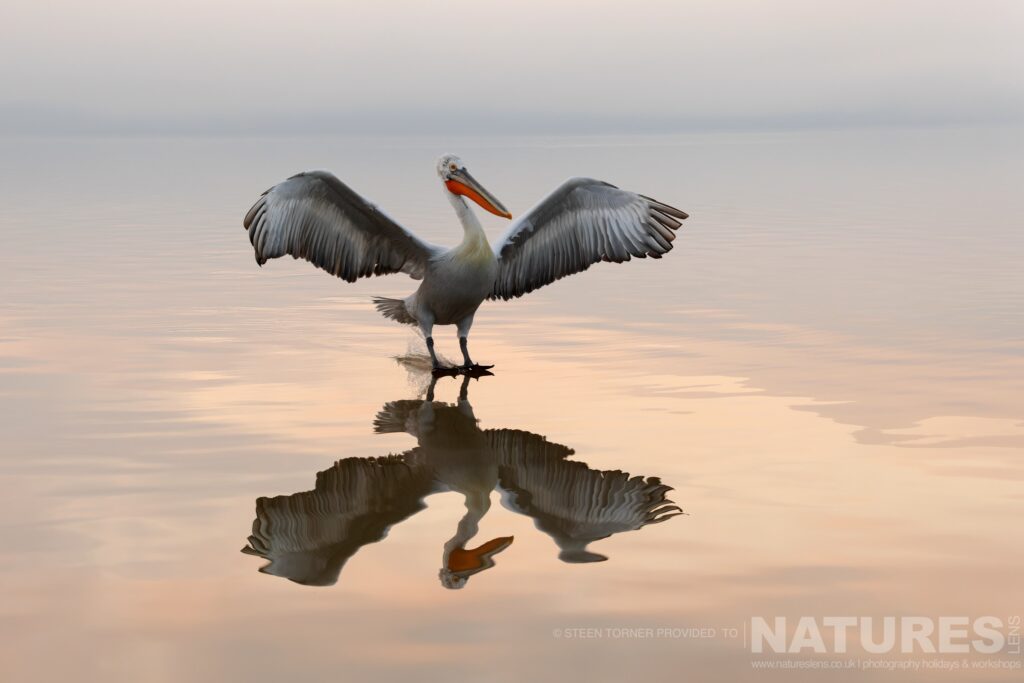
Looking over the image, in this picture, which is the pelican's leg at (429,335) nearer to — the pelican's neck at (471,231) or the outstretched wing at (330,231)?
the outstretched wing at (330,231)

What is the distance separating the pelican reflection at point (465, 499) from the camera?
6332 millimetres

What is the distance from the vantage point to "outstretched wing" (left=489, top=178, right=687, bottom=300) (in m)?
11.6


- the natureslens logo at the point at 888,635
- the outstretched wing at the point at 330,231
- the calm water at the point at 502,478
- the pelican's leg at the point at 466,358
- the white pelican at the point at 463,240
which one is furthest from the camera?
the pelican's leg at the point at 466,358

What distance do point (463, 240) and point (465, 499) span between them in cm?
412

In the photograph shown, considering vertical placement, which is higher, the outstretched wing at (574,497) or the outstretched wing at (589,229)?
the outstretched wing at (589,229)

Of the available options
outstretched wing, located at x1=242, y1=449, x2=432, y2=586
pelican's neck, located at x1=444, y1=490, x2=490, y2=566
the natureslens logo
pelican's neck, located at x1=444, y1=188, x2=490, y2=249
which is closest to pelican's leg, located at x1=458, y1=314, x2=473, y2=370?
pelican's neck, located at x1=444, y1=188, x2=490, y2=249

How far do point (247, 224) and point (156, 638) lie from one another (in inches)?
235

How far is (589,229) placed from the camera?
38.6ft

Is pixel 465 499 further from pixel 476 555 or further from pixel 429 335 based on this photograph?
pixel 429 335

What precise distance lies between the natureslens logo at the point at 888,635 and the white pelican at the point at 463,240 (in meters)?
5.95

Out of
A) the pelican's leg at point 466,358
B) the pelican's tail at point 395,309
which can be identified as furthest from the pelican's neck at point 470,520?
the pelican's tail at point 395,309

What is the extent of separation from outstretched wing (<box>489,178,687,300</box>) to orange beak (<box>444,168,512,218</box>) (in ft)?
1.55

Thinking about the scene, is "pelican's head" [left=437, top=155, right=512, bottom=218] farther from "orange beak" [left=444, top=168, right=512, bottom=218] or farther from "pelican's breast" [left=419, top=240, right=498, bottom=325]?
"pelican's breast" [left=419, top=240, right=498, bottom=325]

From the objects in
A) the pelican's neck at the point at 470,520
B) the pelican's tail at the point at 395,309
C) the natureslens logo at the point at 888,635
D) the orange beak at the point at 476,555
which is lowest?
the natureslens logo at the point at 888,635
